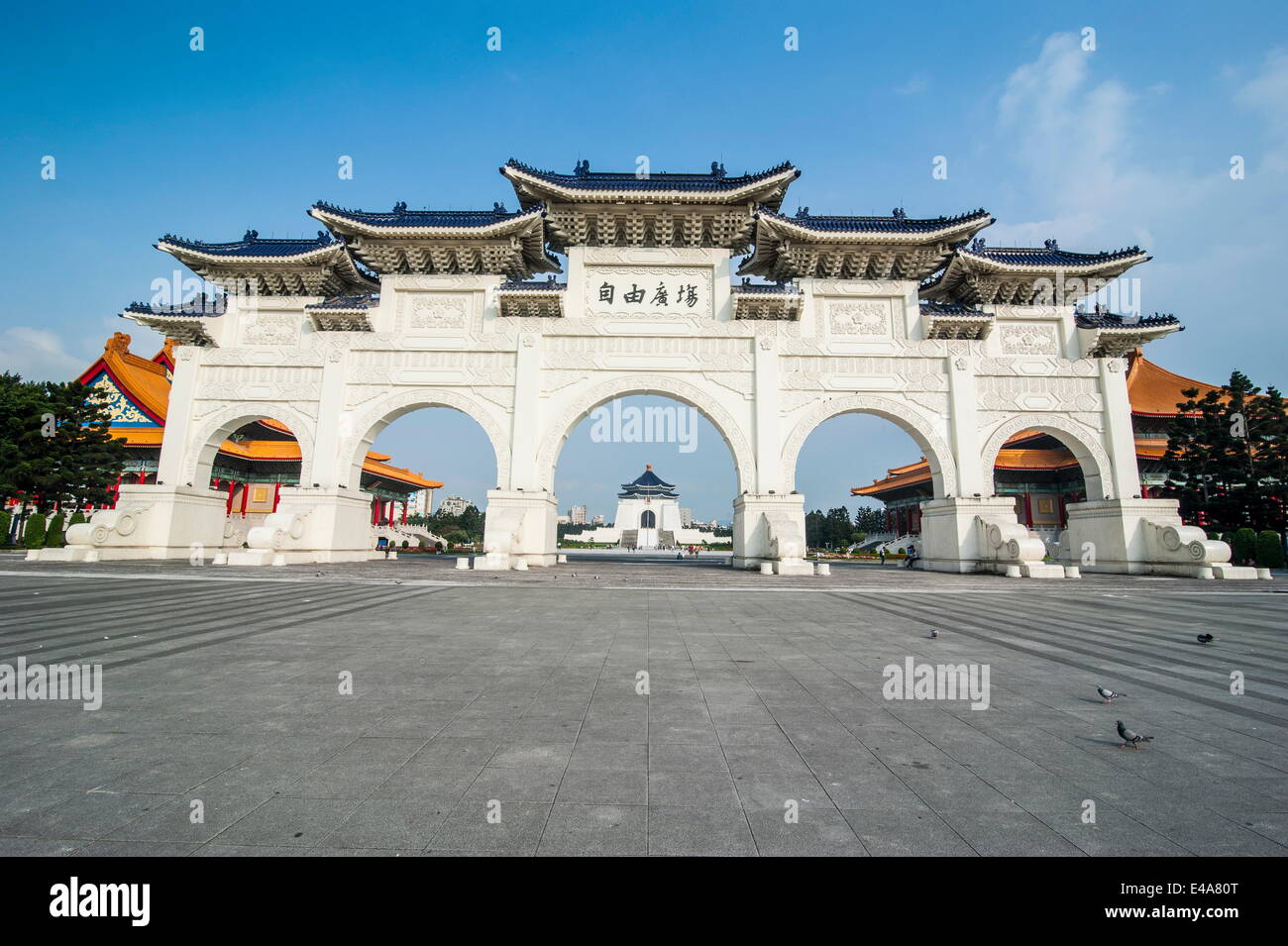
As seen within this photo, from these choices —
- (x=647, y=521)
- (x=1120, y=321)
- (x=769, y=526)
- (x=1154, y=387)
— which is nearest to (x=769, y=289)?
(x=769, y=526)

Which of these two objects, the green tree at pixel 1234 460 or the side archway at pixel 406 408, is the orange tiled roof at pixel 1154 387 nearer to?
the green tree at pixel 1234 460

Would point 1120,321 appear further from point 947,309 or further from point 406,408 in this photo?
point 406,408

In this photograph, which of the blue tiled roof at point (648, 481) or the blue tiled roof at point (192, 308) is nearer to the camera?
the blue tiled roof at point (192, 308)

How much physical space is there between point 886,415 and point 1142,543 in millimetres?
7965

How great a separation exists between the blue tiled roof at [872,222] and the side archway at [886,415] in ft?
17.1

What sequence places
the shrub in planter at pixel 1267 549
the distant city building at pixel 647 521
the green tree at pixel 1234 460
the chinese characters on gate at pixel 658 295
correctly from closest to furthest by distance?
the chinese characters on gate at pixel 658 295, the shrub in planter at pixel 1267 549, the green tree at pixel 1234 460, the distant city building at pixel 647 521

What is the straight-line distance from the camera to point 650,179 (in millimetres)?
17391

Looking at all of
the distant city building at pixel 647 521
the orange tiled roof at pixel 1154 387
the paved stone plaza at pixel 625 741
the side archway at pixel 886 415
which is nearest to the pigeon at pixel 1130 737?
the paved stone plaza at pixel 625 741

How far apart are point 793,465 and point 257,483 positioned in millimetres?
24616

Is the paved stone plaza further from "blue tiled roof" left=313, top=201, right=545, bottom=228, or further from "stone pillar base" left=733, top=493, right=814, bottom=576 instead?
"blue tiled roof" left=313, top=201, right=545, bottom=228

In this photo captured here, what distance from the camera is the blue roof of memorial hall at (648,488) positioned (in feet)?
214

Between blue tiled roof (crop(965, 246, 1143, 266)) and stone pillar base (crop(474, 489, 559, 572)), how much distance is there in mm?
15571
